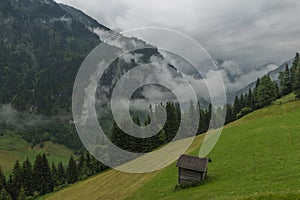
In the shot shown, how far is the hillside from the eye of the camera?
3109 cm

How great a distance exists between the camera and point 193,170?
4266 cm

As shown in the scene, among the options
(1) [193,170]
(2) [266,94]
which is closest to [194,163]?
(1) [193,170]

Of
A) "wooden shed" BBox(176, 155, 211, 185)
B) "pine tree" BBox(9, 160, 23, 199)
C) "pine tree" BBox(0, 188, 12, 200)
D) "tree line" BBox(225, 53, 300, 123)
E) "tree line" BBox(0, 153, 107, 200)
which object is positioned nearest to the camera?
"wooden shed" BBox(176, 155, 211, 185)

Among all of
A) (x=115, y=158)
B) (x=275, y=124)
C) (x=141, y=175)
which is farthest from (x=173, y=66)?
(x=115, y=158)

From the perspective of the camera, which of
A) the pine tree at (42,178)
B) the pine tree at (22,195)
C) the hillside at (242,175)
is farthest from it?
the pine tree at (42,178)

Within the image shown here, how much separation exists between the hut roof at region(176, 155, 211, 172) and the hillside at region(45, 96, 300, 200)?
72.3 inches

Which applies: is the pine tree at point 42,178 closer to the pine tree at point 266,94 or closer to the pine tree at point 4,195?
the pine tree at point 4,195

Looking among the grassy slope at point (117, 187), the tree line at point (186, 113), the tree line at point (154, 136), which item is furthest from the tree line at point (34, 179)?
the grassy slope at point (117, 187)

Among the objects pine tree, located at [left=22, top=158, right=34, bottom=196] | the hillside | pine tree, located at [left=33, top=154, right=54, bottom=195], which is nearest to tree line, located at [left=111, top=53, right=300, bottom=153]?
the hillside

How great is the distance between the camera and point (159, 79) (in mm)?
26797

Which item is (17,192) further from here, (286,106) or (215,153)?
(286,106)

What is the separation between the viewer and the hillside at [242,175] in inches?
1224

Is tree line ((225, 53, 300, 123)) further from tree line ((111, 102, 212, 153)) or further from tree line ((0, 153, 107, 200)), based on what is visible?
tree line ((0, 153, 107, 200))

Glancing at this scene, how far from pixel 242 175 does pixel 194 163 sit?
6979mm
